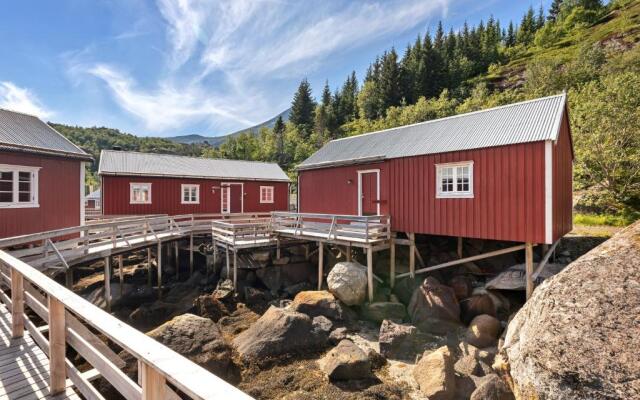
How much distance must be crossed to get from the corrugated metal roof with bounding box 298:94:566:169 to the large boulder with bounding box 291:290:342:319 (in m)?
5.82

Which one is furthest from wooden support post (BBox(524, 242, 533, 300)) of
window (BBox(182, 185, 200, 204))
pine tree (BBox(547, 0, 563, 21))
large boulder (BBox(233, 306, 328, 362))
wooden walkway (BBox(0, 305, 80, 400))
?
pine tree (BBox(547, 0, 563, 21))

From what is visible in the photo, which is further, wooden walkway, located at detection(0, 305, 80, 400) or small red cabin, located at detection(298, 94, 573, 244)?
small red cabin, located at detection(298, 94, 573, 244)

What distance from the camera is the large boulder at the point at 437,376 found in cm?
601

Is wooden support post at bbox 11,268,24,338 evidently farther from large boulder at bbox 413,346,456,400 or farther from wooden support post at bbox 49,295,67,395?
large boulder at bbox 413,346,456,400

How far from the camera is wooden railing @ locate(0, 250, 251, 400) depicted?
142 cm

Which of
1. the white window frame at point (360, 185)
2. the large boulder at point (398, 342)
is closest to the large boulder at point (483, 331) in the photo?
the large boulder at point (398, 342)

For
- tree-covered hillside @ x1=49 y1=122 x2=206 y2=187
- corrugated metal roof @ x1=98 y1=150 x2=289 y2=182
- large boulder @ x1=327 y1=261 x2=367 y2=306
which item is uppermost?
tree-covered hillside @ x1=49 y1=122 x2=206 y2=187

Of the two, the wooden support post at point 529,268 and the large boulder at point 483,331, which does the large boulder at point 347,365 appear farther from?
the wooden support post at point 529,268

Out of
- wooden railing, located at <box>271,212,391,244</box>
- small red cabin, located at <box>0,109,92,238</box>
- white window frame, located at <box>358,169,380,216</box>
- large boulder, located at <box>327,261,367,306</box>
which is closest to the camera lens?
small red cabin, located at <box>0,109,92,238</box>

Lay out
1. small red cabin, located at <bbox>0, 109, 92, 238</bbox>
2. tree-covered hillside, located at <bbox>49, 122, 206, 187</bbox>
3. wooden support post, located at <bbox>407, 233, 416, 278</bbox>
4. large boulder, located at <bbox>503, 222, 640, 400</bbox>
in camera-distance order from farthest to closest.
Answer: tree-covered hillside, located at <bbox>49, 122, 206, 187</bbox> → wooden support post, located at <bbox>407, 233, 416, 278</bbox> → small red cabin, located at <bbox>0, 109, 92, 238</bbox> → large boulder, located at <bbox>503, 222, 640, 400</bbox>

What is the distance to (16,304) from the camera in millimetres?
3910

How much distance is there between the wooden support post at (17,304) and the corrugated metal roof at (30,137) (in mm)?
8411

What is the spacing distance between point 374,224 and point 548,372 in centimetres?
779

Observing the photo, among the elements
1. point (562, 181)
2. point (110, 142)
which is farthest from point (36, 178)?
point (110, 142)
